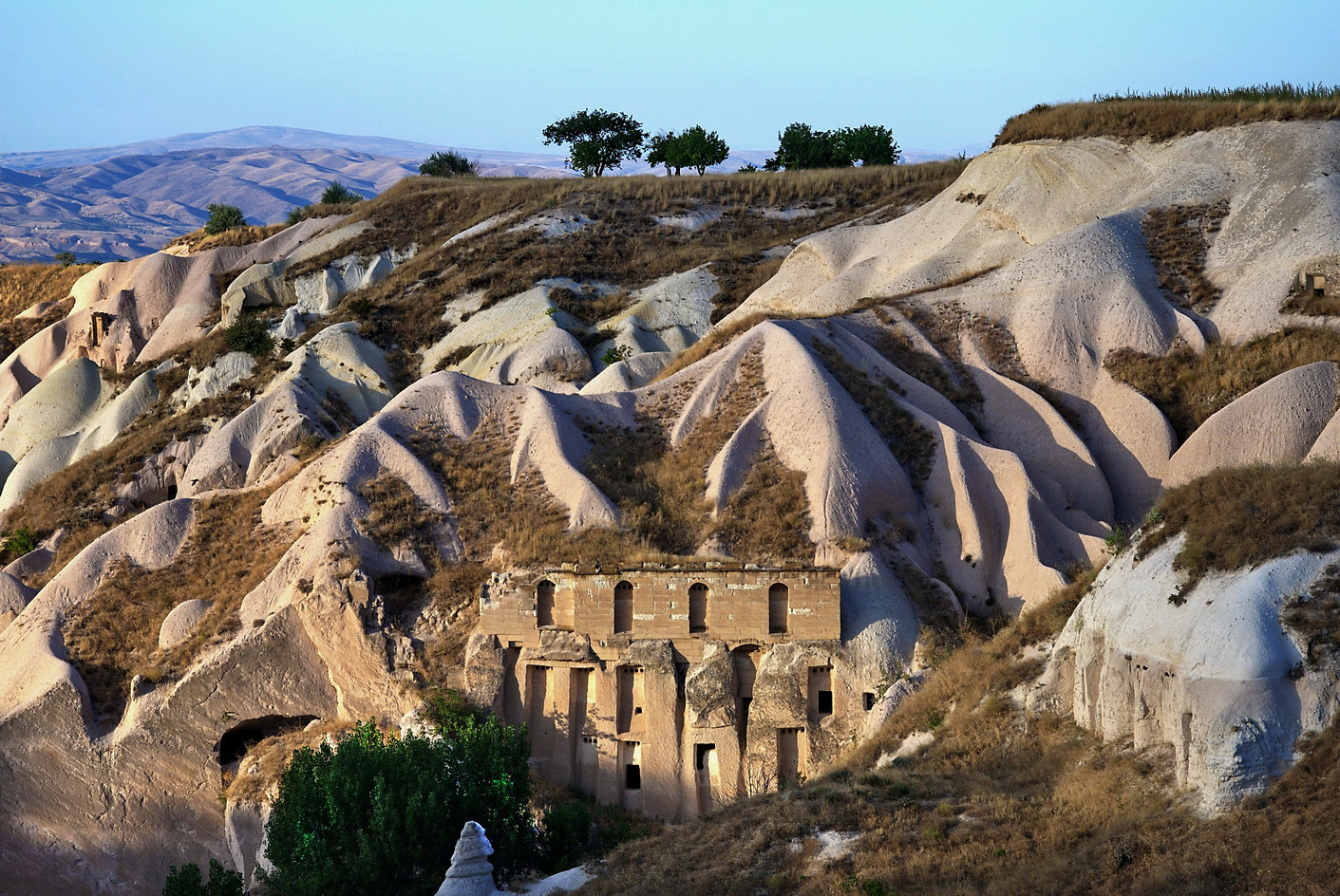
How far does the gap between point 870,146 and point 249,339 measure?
33454 mm

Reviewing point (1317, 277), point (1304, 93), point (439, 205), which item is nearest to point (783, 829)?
point (1317, 277)

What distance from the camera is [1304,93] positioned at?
47.9 meters

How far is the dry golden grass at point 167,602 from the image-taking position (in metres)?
32.2

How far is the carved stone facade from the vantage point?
1161 inches

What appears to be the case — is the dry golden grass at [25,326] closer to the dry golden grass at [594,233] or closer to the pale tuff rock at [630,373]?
the dry golden grass at [594,233]

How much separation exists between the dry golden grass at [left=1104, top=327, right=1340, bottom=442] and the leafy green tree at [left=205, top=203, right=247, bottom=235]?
152ft

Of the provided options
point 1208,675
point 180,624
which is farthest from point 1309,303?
point 180,624

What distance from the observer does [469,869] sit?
819 inches

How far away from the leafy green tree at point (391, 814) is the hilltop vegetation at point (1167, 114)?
30.0 meters

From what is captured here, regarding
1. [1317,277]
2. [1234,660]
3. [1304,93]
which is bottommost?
[1234,660]

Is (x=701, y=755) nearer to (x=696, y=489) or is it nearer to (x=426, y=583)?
(x=696, y=489)

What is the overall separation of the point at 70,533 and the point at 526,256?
22.0 meters

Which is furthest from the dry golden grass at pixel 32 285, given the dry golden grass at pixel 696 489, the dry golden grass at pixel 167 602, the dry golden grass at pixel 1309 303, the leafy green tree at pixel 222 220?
the dry golden grass at pixel 1309 303

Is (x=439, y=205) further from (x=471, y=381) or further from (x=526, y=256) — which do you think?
(x=471, y=381)
